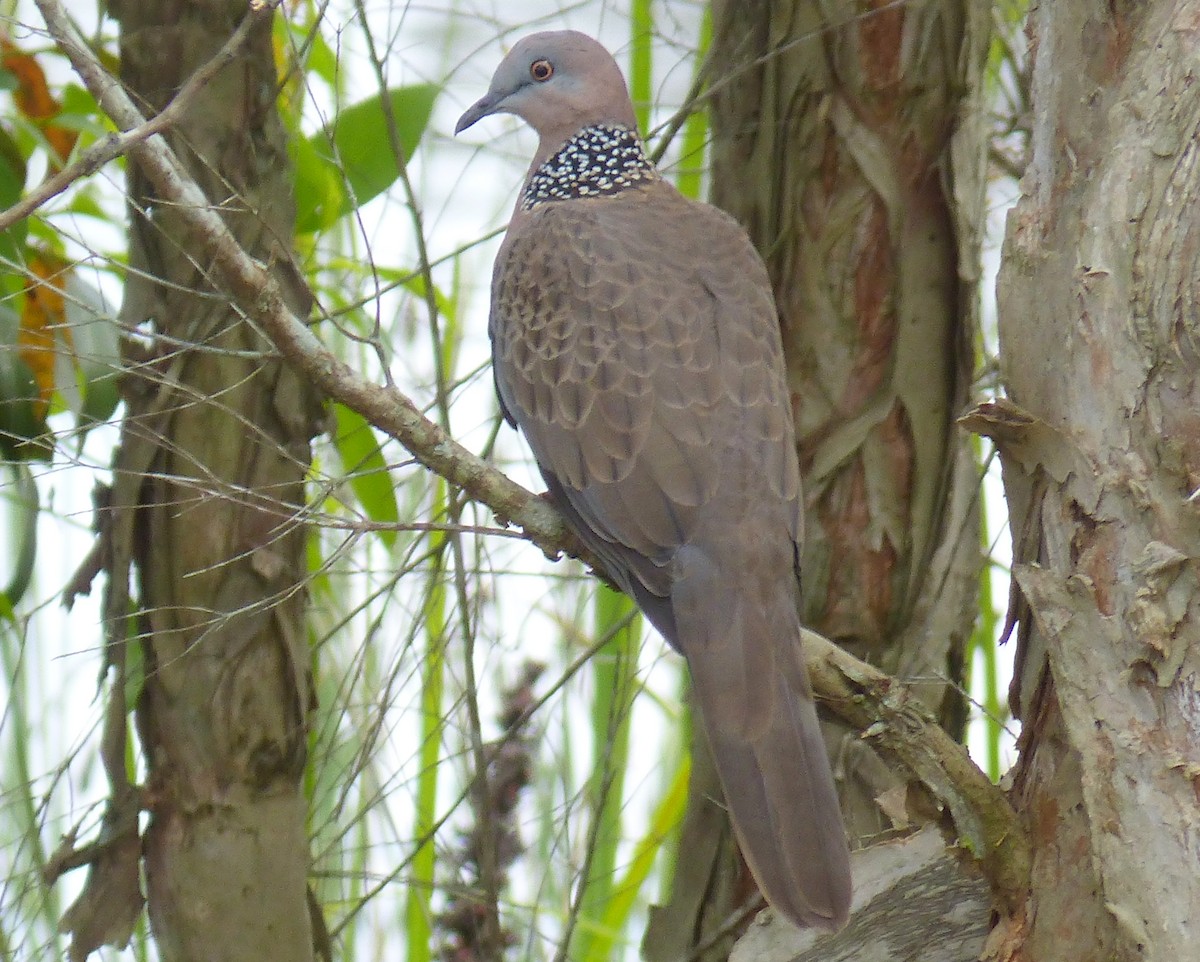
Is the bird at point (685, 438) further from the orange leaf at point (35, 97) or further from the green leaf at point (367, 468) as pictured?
the orange leaf at point (35, 97)

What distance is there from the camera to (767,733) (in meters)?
1.79

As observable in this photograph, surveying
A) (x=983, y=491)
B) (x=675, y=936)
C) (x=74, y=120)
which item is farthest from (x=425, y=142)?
(x=675, y=936)

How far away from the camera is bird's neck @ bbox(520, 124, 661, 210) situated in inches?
100

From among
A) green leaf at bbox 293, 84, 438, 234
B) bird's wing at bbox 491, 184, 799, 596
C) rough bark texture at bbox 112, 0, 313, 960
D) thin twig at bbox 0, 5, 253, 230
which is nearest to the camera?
thin twig at bbox 0, 5, 253, 230

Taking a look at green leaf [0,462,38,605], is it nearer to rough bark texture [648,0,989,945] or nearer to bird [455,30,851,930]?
A: bird [455,30,851,930]

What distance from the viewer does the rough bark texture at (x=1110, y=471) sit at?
1535 millimetres

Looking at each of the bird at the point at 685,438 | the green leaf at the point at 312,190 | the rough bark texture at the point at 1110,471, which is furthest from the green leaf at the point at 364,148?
the rough bark texture at the point at 1110,471

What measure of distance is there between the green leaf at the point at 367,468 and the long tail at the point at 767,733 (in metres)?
0.69

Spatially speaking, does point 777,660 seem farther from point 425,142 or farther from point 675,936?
point 425,142

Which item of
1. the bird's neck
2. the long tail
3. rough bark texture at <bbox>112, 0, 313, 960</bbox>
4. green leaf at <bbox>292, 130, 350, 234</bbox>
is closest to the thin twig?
rough bark texture at <bbox>112, 0, 313, 960</bbox>

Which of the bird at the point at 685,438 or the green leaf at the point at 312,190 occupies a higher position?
the green leaf at the point at 312,190

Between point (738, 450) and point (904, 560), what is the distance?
54 centimetres

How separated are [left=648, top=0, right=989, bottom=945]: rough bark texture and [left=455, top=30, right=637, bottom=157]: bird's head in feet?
0.69

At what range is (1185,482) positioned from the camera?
158 cm
